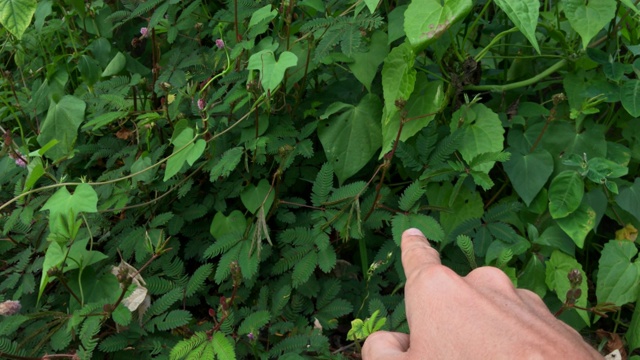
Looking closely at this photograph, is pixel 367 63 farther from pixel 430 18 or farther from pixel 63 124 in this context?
pixel 63 124

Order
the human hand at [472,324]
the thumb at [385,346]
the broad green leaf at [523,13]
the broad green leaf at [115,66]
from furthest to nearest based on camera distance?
the broad green leaf at [115,66]
the broad green leaf at [523,13]
the thumb at [385,346]
the human hand at [472,324]

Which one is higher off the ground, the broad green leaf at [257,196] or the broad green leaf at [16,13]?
the broad green leaf at [16,13]

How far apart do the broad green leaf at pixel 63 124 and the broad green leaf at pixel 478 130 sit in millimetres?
1047

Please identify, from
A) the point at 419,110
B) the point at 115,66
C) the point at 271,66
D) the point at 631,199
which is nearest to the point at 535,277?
the point at 631,199

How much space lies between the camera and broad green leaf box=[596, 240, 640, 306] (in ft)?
4.70

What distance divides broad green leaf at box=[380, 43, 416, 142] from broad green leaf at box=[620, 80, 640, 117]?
21.8 inches

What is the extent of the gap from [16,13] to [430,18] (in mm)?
977

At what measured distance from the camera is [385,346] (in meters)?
0.93

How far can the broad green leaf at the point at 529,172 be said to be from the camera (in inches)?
58.8

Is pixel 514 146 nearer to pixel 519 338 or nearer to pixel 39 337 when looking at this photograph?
pixel 519 338

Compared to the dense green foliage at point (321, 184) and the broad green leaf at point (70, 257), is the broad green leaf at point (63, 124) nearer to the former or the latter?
the dense green foliage at point (321, 184)

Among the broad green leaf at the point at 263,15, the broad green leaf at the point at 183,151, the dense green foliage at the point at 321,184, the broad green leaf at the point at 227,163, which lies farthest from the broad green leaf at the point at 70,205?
Result: the broad green leaf at the point at 263,15

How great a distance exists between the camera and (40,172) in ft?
4.08

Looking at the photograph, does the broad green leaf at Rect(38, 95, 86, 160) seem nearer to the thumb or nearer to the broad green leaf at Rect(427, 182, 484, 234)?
the broad green leaf at Rect(427, 182, 484, 234)
